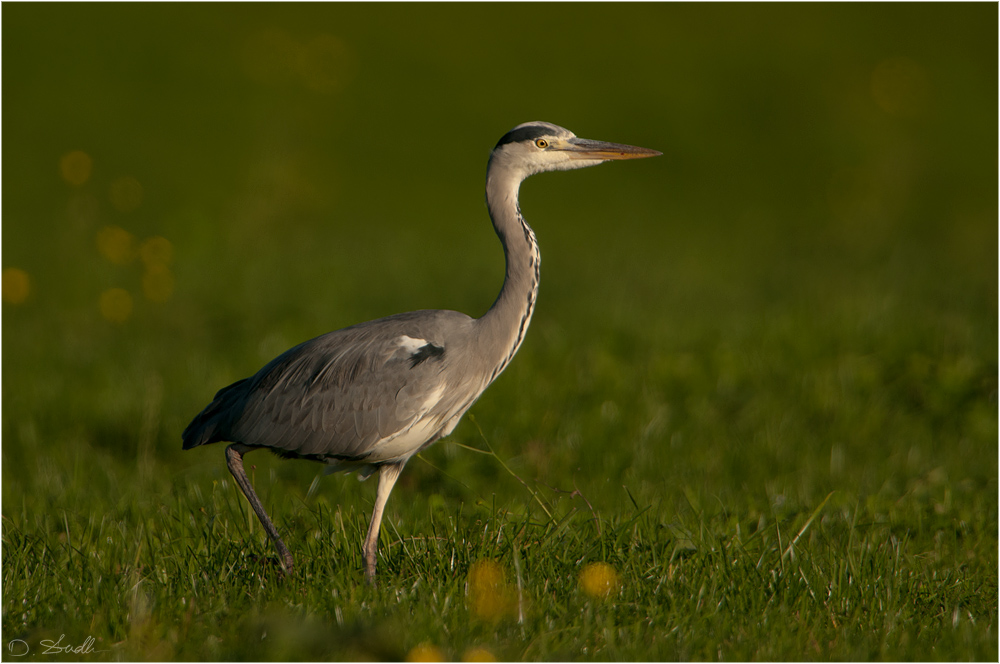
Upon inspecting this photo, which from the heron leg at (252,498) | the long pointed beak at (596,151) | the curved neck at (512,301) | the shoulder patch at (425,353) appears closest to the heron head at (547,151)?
the long pointed beak at (596,151)

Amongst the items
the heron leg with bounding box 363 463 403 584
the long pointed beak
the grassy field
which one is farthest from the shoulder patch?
the long pointed beak

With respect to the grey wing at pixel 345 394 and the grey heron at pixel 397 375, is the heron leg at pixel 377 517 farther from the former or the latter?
the grey wing at pixel 345 394

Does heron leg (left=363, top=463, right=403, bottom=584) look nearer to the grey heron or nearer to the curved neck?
the grey heron

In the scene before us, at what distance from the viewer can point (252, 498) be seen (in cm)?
431

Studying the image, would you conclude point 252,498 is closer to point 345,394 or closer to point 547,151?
point 345,394

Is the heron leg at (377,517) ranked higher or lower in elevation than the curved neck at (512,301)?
lower

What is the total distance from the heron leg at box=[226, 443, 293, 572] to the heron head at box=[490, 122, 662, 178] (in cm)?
188

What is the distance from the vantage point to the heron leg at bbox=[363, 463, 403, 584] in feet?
13.1

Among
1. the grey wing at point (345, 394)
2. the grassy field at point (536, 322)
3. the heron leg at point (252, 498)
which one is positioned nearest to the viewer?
the grassy field at point (536, 322)

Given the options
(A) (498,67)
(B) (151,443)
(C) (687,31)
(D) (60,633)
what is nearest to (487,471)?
(B) (151,443)
